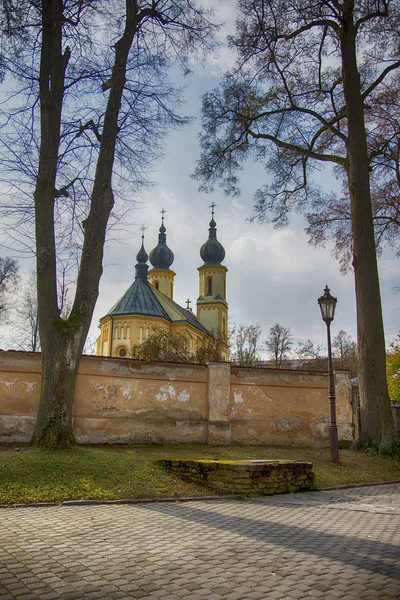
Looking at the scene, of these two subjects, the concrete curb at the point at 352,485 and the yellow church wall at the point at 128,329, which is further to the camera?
the yellow church wall at the point at 128,329

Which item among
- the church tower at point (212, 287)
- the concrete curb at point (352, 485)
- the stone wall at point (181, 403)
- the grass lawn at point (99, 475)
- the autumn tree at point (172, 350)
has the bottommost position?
the concrete curb at point (352, 485)

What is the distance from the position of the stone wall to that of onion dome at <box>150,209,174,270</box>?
54.4 m

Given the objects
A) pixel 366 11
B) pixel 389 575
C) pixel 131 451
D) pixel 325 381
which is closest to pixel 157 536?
pixel 389 575

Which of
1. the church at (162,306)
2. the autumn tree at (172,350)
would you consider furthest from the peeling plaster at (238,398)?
the church at (162,306)

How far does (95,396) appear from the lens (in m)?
12.7

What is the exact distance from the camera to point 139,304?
4975cm

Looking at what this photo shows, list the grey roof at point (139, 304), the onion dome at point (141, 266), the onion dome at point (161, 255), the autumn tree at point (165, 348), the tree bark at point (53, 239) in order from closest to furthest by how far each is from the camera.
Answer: the tree bark at point (53, 239) < the autumn tree at point (165, 348) < the grey roof at point (139, 304) < the onion dome at point (141, 266) < the onion dome at point (161, 255)

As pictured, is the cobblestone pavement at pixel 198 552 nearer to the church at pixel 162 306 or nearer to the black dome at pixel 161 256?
the church at pixel 162 306

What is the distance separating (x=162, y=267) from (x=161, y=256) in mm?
1522

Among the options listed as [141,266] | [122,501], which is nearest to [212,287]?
[141,266]

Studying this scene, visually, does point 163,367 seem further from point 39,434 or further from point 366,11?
point 366,11

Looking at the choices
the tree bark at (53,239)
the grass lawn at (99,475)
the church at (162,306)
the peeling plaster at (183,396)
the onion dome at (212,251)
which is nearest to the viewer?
the grass lawn at (99,475)

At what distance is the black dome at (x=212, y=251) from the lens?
220ft

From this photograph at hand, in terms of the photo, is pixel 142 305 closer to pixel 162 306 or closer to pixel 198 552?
pixel 162 306
